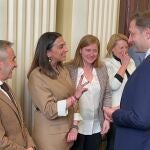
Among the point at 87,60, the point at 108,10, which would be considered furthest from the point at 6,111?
the point at 108,10

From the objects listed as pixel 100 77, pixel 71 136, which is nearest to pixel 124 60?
pixel 100 77

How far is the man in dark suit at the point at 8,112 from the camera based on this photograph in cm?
191

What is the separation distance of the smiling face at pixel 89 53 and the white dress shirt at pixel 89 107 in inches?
3.8

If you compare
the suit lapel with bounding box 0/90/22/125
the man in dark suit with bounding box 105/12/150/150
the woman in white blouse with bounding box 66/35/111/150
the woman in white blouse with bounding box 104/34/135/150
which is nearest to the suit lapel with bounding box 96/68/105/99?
the woman in white blouse with bounding box 66/35/111/150

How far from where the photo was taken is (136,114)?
1707mm

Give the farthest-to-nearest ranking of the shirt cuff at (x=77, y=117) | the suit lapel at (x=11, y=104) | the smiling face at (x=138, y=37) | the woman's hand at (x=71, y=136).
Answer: the shirt cuff at (x=77, y=117), the woman's hand at (x=71, y=136), the suit lapel at (x=11, y=104), the smiling face at (x=138, y=37)

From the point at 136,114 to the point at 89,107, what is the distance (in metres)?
0.96

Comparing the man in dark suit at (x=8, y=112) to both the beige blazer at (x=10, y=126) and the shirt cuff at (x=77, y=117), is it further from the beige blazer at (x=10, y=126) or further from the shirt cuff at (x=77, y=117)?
the shirt cuff at (x=77, y=117)

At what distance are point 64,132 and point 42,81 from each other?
1.29 ft

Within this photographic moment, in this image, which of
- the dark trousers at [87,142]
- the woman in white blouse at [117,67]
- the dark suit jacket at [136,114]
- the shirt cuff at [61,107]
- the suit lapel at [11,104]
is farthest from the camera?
the woman in white blouse at [117,67]

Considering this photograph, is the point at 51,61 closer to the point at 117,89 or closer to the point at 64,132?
the point at 64,132

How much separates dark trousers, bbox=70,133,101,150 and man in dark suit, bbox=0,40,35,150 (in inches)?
27.0

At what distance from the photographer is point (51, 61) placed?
2.38 meters

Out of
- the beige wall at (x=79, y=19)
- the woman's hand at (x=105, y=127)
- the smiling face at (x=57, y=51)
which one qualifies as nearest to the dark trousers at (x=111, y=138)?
the woman's hand at (x=105, y=127)
